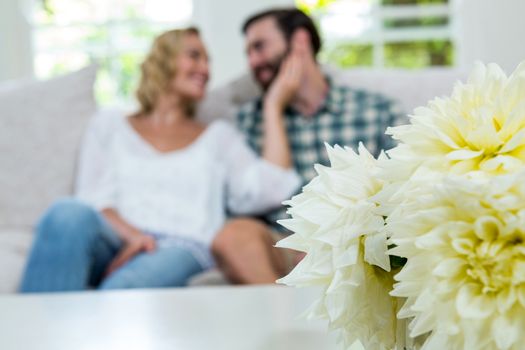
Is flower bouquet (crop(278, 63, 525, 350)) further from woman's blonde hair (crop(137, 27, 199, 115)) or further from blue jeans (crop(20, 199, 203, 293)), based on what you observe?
woman's blonde hair (crop(137, 27, 199, 115))

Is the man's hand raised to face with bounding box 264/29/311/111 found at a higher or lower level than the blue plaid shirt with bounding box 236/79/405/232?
higher

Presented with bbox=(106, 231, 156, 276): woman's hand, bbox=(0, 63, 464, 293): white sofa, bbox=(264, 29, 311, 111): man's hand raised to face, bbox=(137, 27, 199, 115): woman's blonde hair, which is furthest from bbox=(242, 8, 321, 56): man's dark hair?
bbox=(106, 231, 156, 276): woman's hand

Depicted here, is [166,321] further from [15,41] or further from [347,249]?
[15,41]

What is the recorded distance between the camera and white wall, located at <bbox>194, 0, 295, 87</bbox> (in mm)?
3896

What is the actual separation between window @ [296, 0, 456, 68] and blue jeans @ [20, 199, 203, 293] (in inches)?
84.7

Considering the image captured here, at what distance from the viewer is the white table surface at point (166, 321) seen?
0.92 meters

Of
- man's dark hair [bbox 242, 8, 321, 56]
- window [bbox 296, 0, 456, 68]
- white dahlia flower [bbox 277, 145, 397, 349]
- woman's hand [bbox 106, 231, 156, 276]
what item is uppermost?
white dahlia flower [bbox 277, 145, 397, 349]

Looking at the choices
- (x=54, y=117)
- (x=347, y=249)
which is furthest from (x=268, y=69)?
(x=347, y=249)

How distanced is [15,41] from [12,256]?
7.08 feet

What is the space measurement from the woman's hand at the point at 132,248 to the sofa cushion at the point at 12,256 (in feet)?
Answer: 0.78

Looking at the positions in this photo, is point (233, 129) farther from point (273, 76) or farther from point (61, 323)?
point (61, 323)

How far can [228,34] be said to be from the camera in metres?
3.92

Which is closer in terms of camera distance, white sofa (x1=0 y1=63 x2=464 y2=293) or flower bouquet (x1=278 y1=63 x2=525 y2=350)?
flower bouquet (x1=278 y1=63 x2=525 y2=350)

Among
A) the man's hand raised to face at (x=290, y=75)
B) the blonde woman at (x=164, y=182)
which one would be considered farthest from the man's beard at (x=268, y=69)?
the blonde woman at (x=164, y=182)
